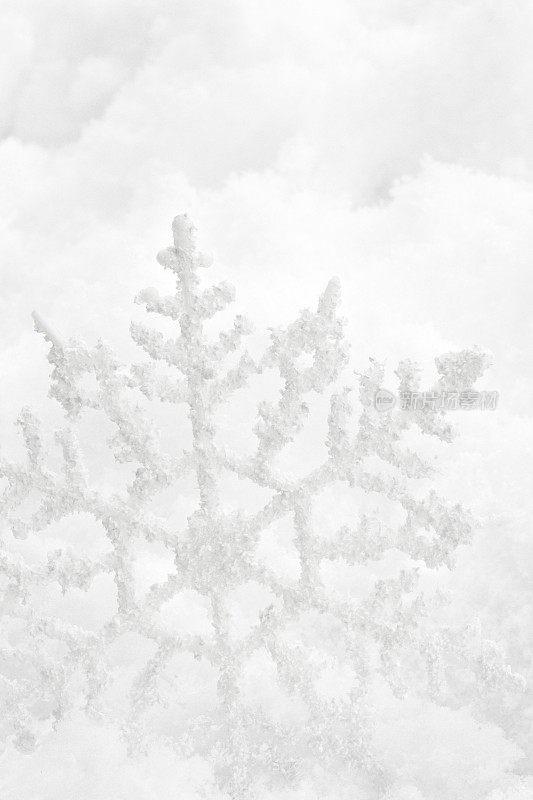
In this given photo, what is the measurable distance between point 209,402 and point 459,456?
31.6 inches

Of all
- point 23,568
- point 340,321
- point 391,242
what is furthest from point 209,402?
point 391,242

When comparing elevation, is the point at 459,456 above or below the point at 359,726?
above

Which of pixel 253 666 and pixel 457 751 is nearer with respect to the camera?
pixel 457 751

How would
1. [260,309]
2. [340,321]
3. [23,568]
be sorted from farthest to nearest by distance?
[260,309] → [23,568] → [340,321]

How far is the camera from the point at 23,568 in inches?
44.5

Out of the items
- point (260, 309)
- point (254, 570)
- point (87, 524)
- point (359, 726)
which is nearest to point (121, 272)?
point (260, 309)

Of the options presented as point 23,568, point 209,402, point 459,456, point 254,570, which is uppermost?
point 459,456

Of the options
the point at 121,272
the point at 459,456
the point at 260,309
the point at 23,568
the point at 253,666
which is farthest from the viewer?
the point at 121,272

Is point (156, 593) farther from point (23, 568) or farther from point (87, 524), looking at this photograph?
point (87, 524)

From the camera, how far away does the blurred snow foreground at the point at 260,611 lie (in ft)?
3.38

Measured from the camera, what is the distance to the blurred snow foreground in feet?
3.38

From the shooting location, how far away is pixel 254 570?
114cm

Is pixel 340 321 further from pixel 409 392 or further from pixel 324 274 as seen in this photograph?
pixel 324 274

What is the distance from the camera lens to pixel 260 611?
3.92 feet
